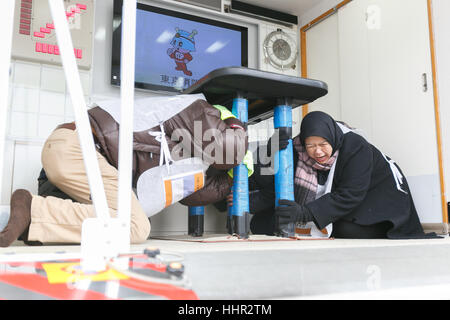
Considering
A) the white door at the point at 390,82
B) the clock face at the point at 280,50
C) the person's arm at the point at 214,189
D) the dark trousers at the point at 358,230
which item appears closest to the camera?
the person's arm at the point at 214,189

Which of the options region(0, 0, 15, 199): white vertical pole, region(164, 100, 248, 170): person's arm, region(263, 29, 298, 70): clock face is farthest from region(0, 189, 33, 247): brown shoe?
region(263, 29, 298, 70): clock face

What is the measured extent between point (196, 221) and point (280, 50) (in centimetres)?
207

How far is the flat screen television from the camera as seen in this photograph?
2.93 m

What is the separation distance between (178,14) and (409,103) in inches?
69.4

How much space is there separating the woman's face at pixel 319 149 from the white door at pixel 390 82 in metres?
0.86

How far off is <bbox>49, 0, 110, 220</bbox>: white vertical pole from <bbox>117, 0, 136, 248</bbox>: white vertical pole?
4 centimetres

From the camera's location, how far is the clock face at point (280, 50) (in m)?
3.42

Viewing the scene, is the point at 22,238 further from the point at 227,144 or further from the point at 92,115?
the point at 227,144

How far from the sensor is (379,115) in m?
2.82

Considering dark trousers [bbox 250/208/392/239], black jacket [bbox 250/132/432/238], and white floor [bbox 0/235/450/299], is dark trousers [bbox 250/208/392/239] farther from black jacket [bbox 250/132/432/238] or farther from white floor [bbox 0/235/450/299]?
white floor [bbox 0/235/450/299]

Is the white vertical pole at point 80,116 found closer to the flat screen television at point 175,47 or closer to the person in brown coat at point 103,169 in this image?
the person in brown coat at point 103,169

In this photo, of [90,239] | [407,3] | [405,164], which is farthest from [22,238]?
[407,3]

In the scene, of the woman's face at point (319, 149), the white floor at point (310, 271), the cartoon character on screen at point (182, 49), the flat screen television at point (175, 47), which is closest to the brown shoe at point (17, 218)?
the white floor at point (310, 271)

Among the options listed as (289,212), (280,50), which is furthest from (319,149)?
(280,50)
